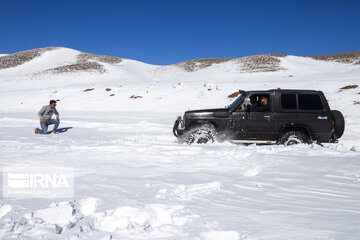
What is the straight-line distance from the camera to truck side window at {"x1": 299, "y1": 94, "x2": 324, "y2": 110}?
7.28 m

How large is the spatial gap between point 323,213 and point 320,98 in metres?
5.03

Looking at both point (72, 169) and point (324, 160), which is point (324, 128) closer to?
point (324, 160)

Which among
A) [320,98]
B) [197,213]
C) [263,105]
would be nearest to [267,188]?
[197,213]

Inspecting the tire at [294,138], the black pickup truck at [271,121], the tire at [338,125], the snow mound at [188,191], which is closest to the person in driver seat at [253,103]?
the black pickup truck at [271,121]

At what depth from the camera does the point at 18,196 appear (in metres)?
3.52

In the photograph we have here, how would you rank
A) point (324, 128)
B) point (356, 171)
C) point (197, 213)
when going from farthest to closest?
point (324, 128) < point (356, 171) < point (197, 213)

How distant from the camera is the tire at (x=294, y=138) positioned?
722cm

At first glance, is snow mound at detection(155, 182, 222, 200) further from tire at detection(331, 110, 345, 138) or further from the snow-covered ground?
tire at detection(331, 110, 345, 138)

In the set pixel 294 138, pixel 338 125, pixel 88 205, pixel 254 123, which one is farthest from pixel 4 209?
pixel 338 125

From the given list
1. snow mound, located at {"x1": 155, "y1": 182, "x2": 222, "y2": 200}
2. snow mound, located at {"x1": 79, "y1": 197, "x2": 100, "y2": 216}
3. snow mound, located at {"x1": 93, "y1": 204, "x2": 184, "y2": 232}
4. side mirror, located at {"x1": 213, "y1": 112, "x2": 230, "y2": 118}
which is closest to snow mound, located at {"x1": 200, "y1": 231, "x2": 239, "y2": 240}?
snow mound, located at {"x1": 93, "y1": 204, "x2": 184, "y2": 232}

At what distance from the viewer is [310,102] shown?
731 centimetres

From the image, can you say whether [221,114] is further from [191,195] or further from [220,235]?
[220,235]

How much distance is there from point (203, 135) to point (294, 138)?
8.33ft

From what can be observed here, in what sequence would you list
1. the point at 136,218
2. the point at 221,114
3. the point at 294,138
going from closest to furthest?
the point at 136,218
the point at 294,138
the point at 221,114
